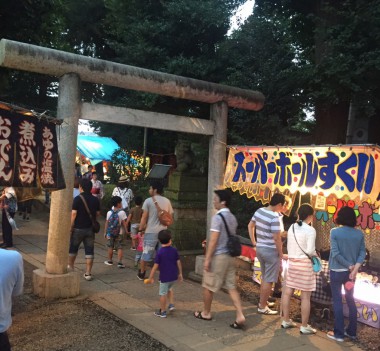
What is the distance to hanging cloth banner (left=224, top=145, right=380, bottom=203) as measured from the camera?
5340 mm

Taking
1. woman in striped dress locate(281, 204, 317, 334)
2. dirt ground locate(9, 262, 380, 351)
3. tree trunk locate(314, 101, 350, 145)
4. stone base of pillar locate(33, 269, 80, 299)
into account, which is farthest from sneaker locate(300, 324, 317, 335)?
tree trunk locate(314, 101, 350, 145)

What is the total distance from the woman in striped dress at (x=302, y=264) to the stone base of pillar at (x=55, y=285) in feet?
10.3

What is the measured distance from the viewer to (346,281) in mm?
5062

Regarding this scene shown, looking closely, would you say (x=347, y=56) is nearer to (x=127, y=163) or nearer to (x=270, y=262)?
(x=270, y=262)

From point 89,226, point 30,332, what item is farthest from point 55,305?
point 89,226

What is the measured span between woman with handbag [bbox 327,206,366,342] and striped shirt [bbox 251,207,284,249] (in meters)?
0.78

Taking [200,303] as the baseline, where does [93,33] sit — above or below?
above

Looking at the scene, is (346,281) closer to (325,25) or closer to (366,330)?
(366,330)

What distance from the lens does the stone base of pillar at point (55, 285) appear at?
5891mm

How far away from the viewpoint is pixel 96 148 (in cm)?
2208

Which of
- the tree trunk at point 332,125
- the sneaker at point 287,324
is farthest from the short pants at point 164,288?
the tree trunk at point 332,125

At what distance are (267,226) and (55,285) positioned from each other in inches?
127

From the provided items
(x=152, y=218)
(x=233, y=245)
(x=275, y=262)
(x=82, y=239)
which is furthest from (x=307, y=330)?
(x=82, y=239)

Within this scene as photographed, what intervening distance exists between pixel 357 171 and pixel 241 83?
5571 mm
